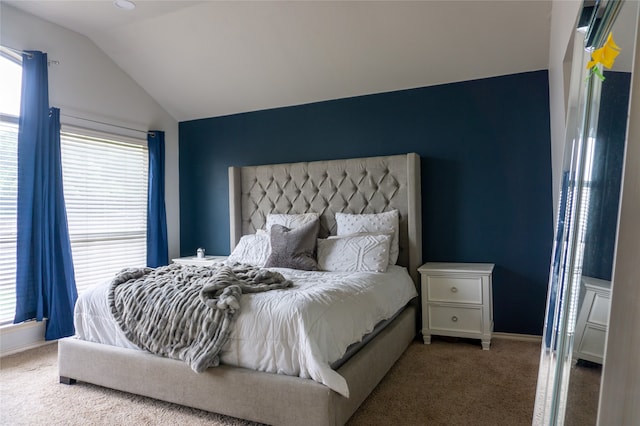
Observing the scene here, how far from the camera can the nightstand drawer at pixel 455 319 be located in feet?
10.5

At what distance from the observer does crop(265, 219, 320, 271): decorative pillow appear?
11.0ft

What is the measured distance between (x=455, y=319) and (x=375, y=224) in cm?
105

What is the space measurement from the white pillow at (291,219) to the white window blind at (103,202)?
165 cm

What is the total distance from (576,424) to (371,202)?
114 inches

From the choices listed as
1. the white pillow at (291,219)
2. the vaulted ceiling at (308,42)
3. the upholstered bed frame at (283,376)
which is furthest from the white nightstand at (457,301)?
the vaulted ceiling at (308,42)

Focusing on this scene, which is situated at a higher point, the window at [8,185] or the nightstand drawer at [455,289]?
the window at [8,185]

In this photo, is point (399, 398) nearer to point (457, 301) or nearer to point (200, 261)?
point (457, 301)

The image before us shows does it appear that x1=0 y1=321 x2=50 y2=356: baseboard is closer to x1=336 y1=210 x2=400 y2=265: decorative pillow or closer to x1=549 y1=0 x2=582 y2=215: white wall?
x1=336 y1=210 x2=400 y2=265: decorative pillow

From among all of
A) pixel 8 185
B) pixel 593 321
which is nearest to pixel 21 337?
pixel 8 185

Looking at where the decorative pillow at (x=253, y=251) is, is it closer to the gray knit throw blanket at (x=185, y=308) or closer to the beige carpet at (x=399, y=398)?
the gray knit throw blanket at (x=185, y=308)

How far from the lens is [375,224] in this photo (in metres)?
3.62

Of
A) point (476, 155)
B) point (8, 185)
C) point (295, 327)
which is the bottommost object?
point (295, 327)

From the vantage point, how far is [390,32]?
331cm

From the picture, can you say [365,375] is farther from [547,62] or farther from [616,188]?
[547,62]
